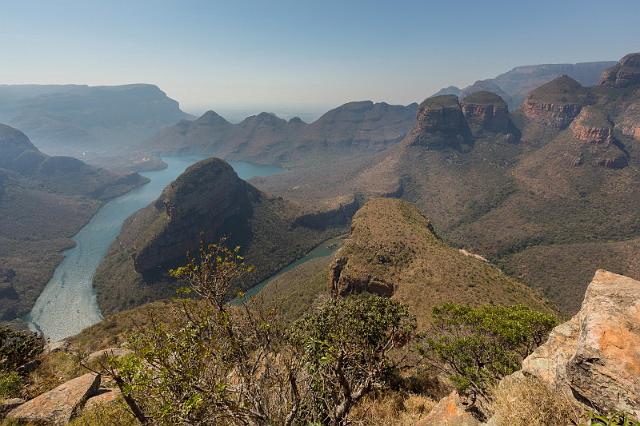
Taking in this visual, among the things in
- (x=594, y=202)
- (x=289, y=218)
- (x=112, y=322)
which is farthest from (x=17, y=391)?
(x=594, y=202)

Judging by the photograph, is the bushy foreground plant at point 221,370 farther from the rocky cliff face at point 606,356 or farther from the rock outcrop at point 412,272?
the rock outcrop at point 412,272

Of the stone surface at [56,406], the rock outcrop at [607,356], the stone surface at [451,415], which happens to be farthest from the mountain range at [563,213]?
the stone surface at [56,406]

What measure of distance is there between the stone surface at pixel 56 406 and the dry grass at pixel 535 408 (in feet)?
63.4

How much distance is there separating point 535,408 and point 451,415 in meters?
6.28

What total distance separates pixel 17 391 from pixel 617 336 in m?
28.7

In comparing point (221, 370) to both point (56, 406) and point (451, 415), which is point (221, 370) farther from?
point (56, 406)

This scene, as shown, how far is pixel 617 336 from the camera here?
7.77m

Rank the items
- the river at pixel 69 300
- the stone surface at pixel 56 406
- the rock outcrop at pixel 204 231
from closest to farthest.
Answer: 1. the stone surface at pixel 56 406
2. the river at pixel 69 300
3. the rock outcrop at pixel 204 231

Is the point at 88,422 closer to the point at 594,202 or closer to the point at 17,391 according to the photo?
the point at 17,391

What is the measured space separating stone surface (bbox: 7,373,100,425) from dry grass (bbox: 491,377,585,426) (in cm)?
1931

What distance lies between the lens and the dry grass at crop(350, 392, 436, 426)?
47.6ft

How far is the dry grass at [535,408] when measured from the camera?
7754mm

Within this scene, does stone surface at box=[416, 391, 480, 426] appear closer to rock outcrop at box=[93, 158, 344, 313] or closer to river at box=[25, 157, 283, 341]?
rock outcrop at box=[93, 158, 344, 313]

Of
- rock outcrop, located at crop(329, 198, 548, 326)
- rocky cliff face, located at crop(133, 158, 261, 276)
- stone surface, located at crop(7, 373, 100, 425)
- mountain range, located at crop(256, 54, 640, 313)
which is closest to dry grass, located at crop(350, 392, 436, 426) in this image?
stone surface, located at crop(7, 373, 100, 425)
